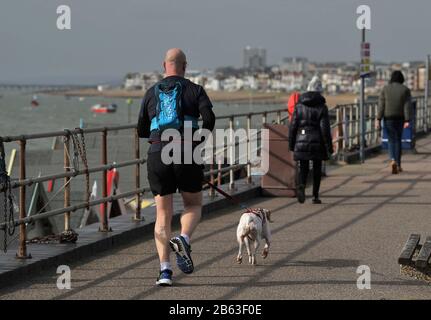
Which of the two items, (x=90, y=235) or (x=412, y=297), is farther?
(x=90, y=235)

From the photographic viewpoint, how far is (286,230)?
1027 centimetres

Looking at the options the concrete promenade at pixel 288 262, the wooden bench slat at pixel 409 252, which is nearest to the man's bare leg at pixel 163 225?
the concrete promenade at pixel 288 262

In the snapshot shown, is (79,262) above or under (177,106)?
under

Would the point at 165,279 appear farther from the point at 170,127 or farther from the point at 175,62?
the point at 175,62

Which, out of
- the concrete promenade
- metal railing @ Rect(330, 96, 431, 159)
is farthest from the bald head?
metal railing @ Rect(330, 96, 431, 159)

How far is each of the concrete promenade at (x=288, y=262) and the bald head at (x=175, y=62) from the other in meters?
1.61

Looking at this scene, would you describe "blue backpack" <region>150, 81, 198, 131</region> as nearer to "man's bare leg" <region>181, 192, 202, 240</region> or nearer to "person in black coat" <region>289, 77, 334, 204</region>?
"man's bare leg" <region>181, 192, 202, 240</region>

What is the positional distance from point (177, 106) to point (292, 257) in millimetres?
2157

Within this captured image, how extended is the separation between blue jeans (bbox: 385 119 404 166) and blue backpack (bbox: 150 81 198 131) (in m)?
10.4

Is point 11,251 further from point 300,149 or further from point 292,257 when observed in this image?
point 300,149

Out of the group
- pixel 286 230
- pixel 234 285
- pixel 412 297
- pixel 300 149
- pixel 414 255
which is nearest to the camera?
pixel 412 297

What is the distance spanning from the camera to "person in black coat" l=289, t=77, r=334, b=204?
12.7 meters

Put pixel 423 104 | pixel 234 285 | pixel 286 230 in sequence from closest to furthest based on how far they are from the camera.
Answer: pixel 234 285 < pixel 286 230 < pixel 423 104

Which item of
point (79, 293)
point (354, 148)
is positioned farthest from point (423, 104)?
point (79, 293)
